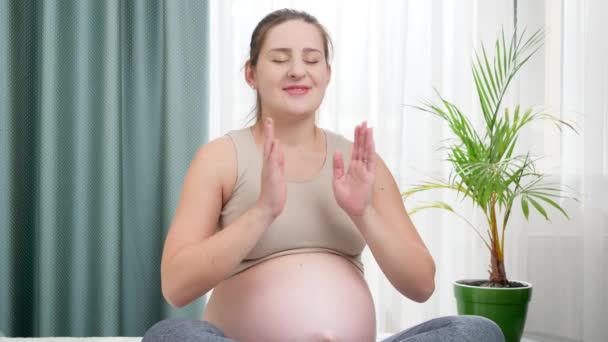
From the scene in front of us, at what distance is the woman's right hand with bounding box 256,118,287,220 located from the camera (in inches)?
48.4

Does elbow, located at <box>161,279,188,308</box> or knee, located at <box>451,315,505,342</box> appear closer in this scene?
knee, located at <box>451,315,505,342</box>

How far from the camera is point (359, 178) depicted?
1.29m

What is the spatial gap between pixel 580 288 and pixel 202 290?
6.71ft

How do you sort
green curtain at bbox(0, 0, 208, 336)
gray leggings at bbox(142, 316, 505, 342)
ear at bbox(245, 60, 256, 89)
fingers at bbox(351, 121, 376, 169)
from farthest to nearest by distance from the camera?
1. green curtain at bbox(0, 0, 208, 336)
2. ear at bbox(245, 60, 256, 89)
3. fingers at bbox(351, 121, 376, 169)
4. gray leggings at bbox(142, 316, 505, 342)

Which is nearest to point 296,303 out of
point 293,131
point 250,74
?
point 293,131

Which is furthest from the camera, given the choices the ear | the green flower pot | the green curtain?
the green curtain

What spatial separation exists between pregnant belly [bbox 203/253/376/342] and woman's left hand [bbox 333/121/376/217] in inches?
5.7

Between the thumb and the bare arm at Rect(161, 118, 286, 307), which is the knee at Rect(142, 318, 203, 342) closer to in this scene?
the bare arm at Rect(161, 118, 286, 307)

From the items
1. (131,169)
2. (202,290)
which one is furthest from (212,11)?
(202,290)

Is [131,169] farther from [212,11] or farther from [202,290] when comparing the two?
[202,290]

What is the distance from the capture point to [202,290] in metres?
1.30

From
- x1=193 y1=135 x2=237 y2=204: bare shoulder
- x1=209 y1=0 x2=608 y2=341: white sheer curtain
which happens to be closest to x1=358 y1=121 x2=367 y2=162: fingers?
x1=193 y1=135 x2=237 y2=204: bare shoulder

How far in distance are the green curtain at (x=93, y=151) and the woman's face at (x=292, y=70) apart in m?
1.43

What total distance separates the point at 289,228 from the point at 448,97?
177 centimetres
